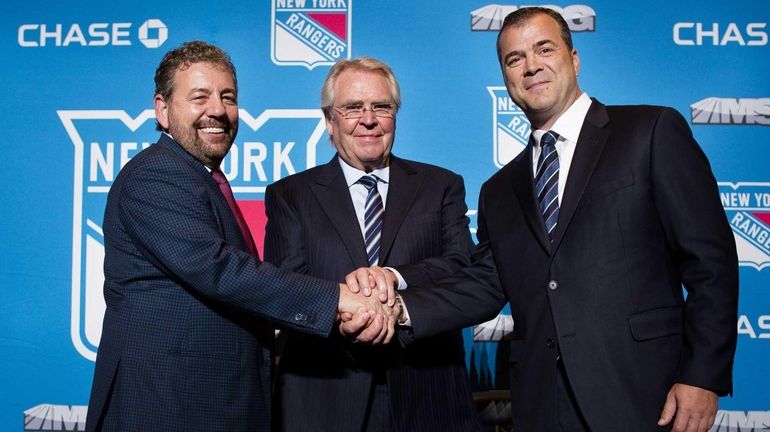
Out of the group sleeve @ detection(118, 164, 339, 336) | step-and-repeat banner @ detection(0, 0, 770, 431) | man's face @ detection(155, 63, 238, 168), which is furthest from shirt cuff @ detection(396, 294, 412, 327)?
step-and-repeat banner @ detection(0, 0, 770, 431)

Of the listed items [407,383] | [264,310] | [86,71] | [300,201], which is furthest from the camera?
[86,71]

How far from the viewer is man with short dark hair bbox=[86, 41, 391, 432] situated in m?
1.83

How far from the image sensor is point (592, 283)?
1.75 metres

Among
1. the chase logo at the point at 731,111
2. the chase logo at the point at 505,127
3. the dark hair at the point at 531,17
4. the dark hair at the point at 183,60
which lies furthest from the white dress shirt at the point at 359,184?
the chase logo at the point at 731,111

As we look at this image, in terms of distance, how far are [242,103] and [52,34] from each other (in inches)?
43.4

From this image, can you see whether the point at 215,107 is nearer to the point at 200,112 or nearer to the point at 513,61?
the point at 200,112

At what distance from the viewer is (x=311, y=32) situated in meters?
3.47

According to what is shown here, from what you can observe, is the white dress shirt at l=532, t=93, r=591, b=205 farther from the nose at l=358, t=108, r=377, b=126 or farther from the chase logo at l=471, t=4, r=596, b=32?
the chase logo at l=471, t=4, r=596, b=32

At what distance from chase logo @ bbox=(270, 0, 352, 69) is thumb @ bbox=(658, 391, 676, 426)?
2392 mm

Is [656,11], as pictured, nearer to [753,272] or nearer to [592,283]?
[753,272]

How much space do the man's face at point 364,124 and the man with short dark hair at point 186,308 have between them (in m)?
0.52

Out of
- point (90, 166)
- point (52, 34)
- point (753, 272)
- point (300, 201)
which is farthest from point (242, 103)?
point (753, 272)

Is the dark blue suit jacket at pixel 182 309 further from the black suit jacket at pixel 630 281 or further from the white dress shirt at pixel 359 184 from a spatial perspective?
the black suit jacket at pixel 630 281

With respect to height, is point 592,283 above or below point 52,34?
below
